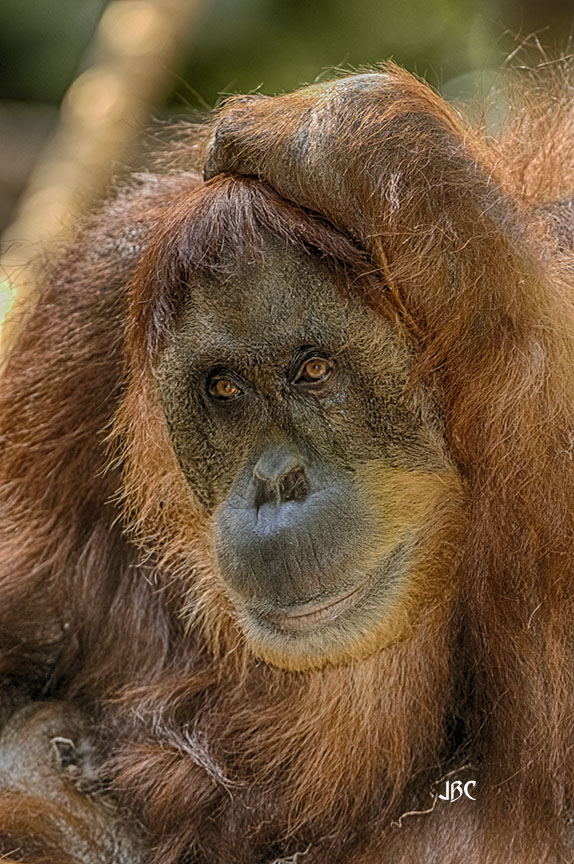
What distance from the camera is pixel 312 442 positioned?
1952mm

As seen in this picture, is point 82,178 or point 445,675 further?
point 82,178

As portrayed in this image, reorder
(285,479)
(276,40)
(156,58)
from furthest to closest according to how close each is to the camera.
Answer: (276,40) < (156,58) < (285,479)

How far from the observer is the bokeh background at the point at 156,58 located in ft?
12.5

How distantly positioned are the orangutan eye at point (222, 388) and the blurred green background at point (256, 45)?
231 cm

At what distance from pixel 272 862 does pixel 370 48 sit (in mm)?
3464

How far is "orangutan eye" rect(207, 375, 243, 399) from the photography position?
2.04 metres

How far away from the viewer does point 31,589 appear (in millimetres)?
2703

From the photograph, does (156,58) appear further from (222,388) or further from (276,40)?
(222,388)

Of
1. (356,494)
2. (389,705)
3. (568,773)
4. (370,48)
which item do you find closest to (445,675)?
(389,705)

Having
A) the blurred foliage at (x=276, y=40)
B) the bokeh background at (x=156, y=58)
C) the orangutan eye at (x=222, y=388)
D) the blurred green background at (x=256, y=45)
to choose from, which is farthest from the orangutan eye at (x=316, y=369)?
the blurred foliage at (x=276, y=40)

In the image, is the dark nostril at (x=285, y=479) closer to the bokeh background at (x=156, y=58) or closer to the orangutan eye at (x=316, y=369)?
the orangutan eye at (x=316, y=369)

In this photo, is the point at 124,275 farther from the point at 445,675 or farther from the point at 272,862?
the point at 272,862

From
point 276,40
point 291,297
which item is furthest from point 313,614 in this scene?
point 276,40

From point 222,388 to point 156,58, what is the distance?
251 cm
